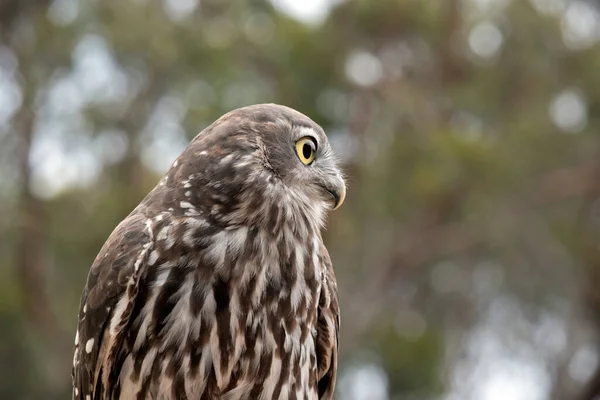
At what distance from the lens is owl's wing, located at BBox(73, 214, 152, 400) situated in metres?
2.10

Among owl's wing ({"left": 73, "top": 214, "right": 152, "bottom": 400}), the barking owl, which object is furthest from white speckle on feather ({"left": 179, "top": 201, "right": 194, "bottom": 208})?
owl's wing ({"left": 73, "top": 214, "right": 152, "bottom": 400})

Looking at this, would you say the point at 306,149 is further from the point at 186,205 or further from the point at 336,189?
the point at 186,205

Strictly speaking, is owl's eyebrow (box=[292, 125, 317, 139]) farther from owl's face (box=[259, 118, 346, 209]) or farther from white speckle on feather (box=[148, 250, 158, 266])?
white speckle on feather (box=[148, 250, 158, 266])

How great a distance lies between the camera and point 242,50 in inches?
309

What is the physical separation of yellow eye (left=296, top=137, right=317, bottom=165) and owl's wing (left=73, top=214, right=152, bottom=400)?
49 centimetres

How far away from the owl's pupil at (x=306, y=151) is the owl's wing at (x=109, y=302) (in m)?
0.51

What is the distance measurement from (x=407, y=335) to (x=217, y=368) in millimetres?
6935

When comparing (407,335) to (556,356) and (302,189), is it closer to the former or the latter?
(556,356)

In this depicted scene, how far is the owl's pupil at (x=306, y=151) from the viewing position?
2354mm

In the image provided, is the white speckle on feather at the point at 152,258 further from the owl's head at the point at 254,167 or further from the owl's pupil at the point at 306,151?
the owl's pupil at the point at 306,151

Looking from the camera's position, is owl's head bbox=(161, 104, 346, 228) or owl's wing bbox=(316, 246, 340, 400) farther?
owl's wing bbox=(316, 246, 340, 400)

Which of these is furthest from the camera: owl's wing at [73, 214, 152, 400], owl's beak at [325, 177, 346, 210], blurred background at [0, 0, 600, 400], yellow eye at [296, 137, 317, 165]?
blurred background at [0, 0, 600, 400]

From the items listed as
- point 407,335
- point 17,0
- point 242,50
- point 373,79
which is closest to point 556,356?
point 407,335

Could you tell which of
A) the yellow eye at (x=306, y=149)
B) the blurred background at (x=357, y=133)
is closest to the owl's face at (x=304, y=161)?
the yellow eye at (x=306, y=149)
